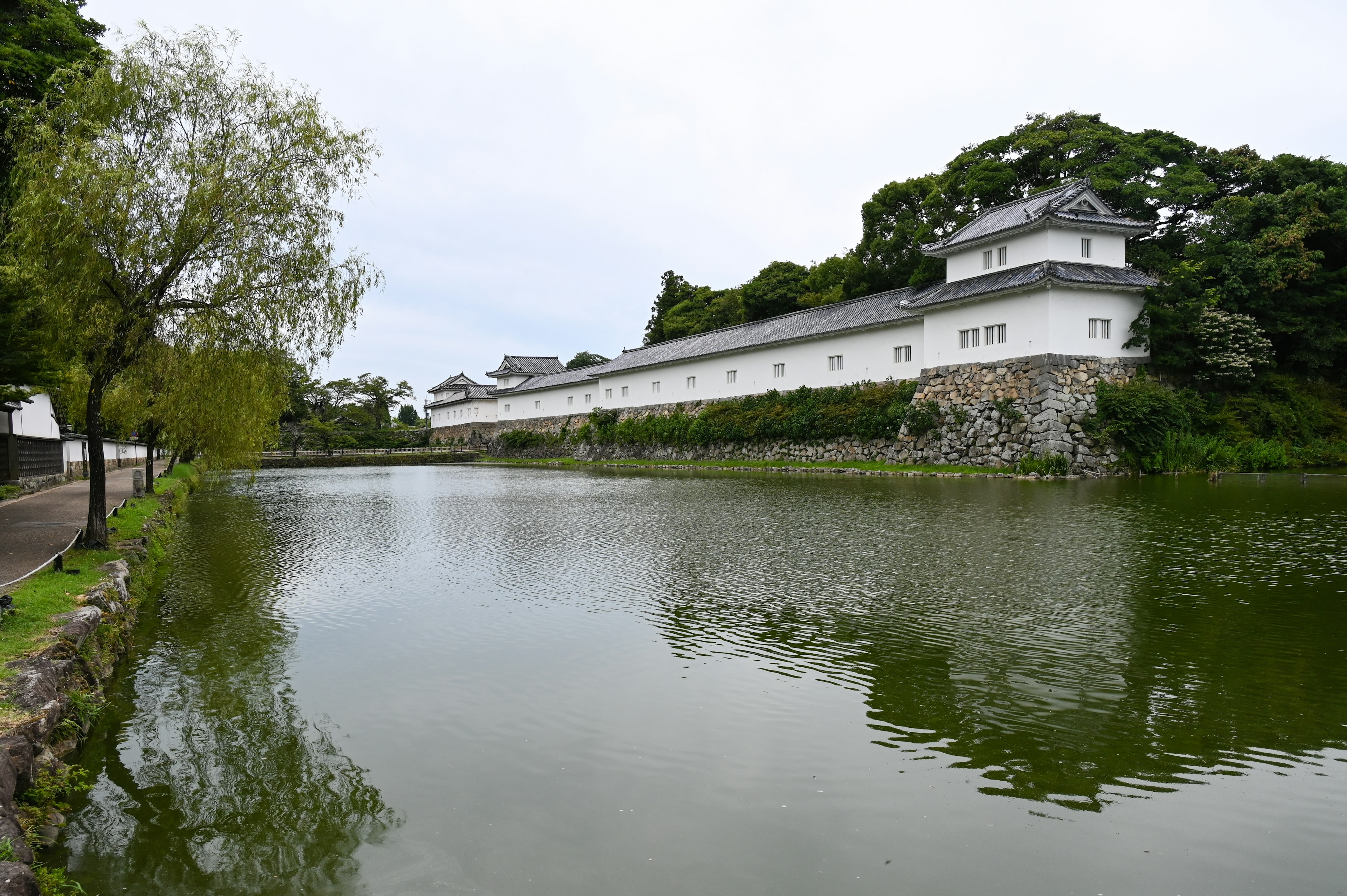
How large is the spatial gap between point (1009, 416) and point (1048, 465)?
7.65 ft

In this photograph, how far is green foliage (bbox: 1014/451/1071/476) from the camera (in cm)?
2167

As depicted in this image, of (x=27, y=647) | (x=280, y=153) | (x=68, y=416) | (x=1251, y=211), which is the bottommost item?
(x=27, y=647)

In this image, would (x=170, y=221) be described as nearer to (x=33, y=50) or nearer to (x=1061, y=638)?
(x=33, y=50)

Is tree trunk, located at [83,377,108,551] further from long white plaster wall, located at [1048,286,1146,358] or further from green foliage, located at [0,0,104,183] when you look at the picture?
long white plaster wall, located at [1048,286,1146,358]

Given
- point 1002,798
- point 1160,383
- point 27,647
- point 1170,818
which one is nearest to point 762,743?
point 1002,798

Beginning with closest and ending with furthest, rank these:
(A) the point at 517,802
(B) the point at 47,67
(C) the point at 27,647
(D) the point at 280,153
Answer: (A) the point at 517,802 < (C) the point at 27,647 < (D) the point at 280,153 < (B) the point at 47,67

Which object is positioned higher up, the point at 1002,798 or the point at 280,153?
the point at 280,153

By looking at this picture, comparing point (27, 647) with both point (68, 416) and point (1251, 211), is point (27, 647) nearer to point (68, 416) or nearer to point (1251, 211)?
point (68, 416)

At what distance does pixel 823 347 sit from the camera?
106 feet

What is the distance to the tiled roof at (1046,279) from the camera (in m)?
22.6

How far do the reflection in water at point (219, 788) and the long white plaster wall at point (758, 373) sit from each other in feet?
83.9

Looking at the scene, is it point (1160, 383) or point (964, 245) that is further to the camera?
point (964, 245)

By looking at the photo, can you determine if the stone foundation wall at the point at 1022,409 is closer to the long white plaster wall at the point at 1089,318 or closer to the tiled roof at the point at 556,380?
the long white plaster wall at the point at 1089,318

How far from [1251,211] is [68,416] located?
37.6 meters
